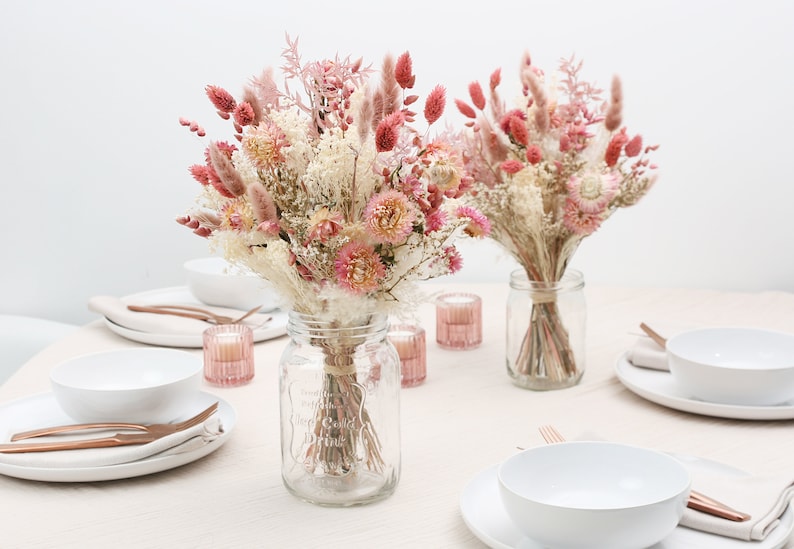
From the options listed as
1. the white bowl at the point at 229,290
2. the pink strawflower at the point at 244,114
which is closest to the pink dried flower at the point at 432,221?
the pink strawflower at the point at 244,114

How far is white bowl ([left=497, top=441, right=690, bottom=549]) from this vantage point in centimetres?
84

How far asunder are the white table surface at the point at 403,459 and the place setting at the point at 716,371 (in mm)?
25

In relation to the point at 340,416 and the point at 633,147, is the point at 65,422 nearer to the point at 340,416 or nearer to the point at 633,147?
the point at 340,416

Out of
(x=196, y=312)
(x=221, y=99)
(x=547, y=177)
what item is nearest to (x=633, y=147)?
(x=547, y=177)

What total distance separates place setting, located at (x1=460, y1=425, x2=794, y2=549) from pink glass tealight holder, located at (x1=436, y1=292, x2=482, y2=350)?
0.66 metres

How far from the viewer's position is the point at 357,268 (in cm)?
97

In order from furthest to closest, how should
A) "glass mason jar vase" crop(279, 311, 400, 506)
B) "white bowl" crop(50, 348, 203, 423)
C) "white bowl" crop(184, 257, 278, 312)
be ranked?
"white bowl" crop(184, 257, 278, 312) → "white bowl" crop(50, 348, 203, 423) → "glass mason jar vase" crop(279, 311, 400, 506)

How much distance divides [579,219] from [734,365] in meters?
0.35

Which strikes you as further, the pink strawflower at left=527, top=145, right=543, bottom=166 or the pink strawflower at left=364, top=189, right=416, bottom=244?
the pink strawflower at left=527, top=145, right=543, bottom=166

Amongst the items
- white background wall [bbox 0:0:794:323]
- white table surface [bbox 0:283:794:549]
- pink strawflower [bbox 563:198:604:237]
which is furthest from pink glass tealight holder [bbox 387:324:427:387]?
white background wall [bbox 0:0:794:323]

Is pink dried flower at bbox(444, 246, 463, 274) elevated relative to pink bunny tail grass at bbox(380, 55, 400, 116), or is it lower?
→ lower

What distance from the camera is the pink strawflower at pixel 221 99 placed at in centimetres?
101

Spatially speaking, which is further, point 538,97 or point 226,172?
point 538,97

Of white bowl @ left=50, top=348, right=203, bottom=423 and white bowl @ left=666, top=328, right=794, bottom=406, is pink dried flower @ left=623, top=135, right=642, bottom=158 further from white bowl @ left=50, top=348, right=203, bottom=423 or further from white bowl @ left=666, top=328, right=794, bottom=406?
white bowl @ left=50, top=348, right=203, bottom=423
